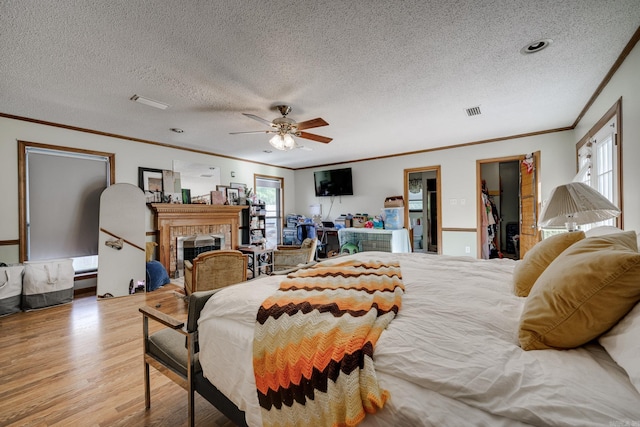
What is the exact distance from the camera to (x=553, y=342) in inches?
34.9

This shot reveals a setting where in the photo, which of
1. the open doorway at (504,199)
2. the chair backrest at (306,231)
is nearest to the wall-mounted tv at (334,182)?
the chair backrest at (306,231)

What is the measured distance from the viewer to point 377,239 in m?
5.77

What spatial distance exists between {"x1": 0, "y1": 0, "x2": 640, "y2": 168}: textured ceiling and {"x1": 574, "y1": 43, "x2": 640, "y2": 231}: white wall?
16 centimetres

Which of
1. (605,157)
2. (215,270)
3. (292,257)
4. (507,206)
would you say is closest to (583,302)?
(215,270)

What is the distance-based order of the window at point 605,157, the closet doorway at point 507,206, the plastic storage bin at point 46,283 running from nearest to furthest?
the window at point 605,157 < the plastic storage bin at point 46,283 < the closet doorway at point 507,206

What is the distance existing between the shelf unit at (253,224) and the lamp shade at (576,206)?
5.36m

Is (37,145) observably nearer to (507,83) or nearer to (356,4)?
(356,4)

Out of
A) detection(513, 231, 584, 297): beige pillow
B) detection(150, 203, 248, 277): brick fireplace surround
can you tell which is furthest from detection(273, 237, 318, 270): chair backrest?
detection(513, 231, 584, 297): beige pillow

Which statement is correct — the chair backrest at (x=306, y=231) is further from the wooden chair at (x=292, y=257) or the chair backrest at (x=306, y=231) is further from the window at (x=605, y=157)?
the window at (x=605, y=157)

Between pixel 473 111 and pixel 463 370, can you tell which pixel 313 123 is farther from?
pixel 463 370

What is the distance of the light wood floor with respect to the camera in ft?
5.36

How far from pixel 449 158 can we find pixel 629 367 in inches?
203

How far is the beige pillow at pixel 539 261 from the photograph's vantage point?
147 centimetres

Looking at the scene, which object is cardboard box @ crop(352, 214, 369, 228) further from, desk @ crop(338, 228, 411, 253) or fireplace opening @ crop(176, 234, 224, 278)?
fireplace opening @ crop(176, 234, 224, 278)
